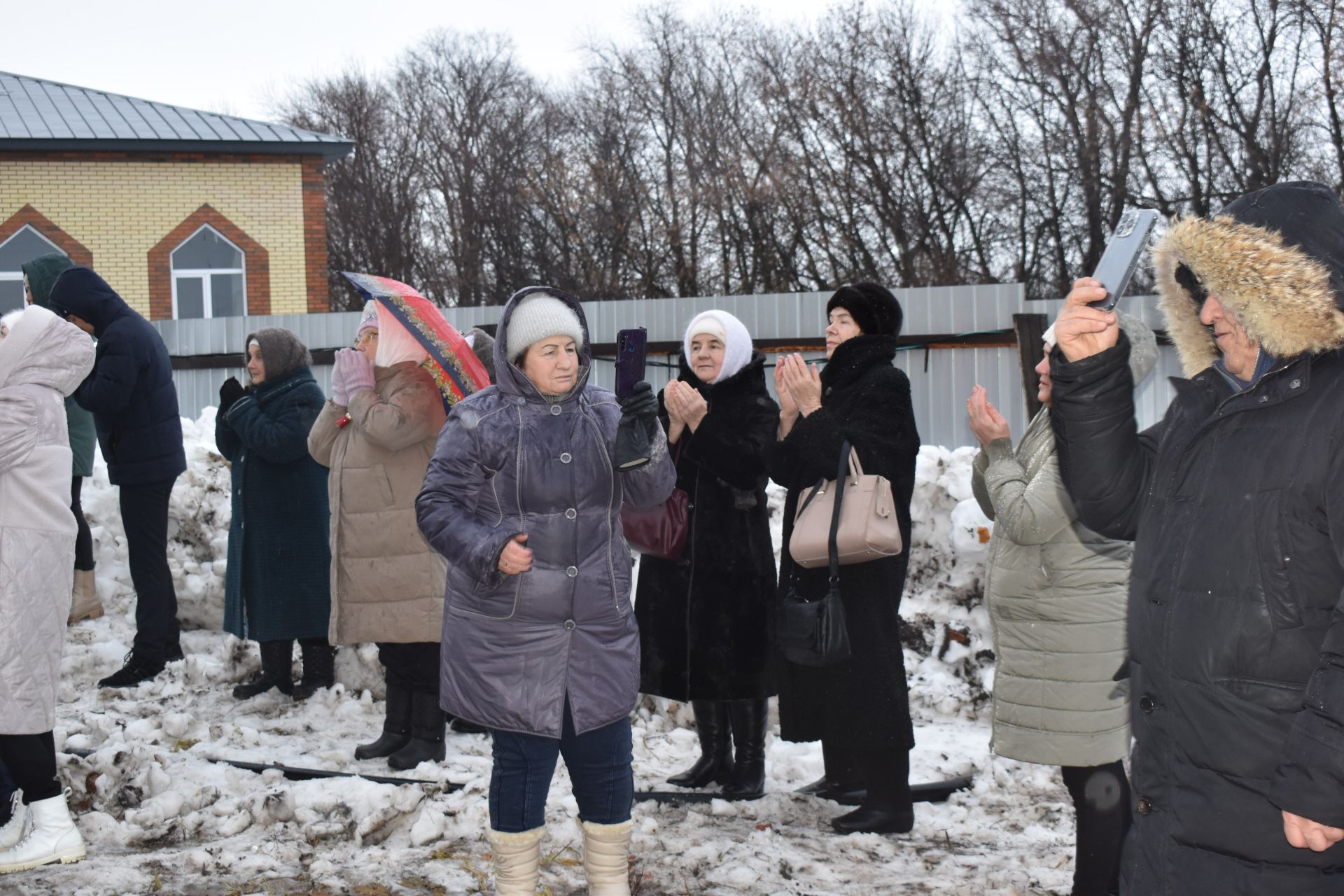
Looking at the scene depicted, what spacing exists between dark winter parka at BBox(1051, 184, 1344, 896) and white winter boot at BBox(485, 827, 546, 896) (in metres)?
1.65

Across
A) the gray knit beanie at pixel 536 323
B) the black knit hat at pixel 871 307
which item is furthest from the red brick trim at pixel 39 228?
the gray knit beanie at pixel 536 323

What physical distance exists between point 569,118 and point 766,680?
35337mm

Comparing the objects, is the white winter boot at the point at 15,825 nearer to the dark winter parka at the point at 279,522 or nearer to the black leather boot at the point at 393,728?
the black leather boot at the point at 393,728

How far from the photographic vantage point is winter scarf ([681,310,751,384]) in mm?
4973

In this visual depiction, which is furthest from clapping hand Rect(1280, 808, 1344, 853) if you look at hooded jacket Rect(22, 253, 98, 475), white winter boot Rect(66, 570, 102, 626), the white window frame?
the white window frame

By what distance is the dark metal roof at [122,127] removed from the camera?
21859 millimetres

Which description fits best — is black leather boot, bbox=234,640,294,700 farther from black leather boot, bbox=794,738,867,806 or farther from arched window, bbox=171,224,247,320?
arched window, bbox=171,224,247,320

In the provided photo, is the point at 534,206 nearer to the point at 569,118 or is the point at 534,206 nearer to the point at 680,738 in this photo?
the point at 569,118

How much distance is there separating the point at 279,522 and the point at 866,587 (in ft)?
9.49

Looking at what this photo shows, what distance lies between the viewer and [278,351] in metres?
5.98

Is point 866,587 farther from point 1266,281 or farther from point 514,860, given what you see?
point 1266,281

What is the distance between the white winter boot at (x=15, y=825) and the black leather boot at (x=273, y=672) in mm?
1731

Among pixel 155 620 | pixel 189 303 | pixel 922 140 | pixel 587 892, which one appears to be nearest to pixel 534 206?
pixel 922 140

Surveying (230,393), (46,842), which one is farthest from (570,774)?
(230,393)
